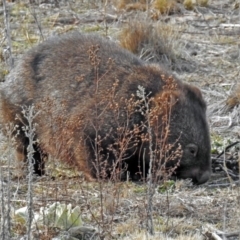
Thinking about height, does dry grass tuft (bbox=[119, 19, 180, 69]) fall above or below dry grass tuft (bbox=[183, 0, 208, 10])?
below

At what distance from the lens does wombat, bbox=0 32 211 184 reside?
7.32m

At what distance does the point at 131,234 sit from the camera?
576 cm

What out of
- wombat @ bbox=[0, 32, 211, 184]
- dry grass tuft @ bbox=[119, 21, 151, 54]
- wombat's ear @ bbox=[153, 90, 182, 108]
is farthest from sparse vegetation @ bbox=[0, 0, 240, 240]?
wombat's ear @ bbox=[153, 90, 182, 108]

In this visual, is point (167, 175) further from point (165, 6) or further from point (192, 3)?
point (192, 3)

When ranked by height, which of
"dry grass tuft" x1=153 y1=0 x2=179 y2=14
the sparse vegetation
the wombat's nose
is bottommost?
the wombat's nose

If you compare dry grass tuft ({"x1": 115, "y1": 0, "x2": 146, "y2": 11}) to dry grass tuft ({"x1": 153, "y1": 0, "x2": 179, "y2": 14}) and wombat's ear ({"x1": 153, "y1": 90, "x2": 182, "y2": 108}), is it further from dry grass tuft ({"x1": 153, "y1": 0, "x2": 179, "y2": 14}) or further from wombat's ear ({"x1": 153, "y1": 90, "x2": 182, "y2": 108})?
wombat's ear ({"x1": 153, "y1": 90, "x2": 182, "y2": 108})

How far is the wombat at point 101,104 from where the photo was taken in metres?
7.32

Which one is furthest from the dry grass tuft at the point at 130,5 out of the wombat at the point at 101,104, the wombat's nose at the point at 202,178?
the wombat's nose at the point at 202,178

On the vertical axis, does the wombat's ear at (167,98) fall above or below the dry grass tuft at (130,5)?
below

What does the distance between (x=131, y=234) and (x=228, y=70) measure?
19.7ft

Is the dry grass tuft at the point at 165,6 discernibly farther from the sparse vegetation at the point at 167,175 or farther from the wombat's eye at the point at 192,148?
the wombat's eye at the point at 192,148

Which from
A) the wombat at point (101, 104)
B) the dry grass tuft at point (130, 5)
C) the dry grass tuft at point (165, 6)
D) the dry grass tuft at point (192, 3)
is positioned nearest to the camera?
the wombat at point (101, 104)

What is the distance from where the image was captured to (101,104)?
7406mm

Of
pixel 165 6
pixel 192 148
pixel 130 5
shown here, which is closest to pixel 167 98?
pixel 192 148
